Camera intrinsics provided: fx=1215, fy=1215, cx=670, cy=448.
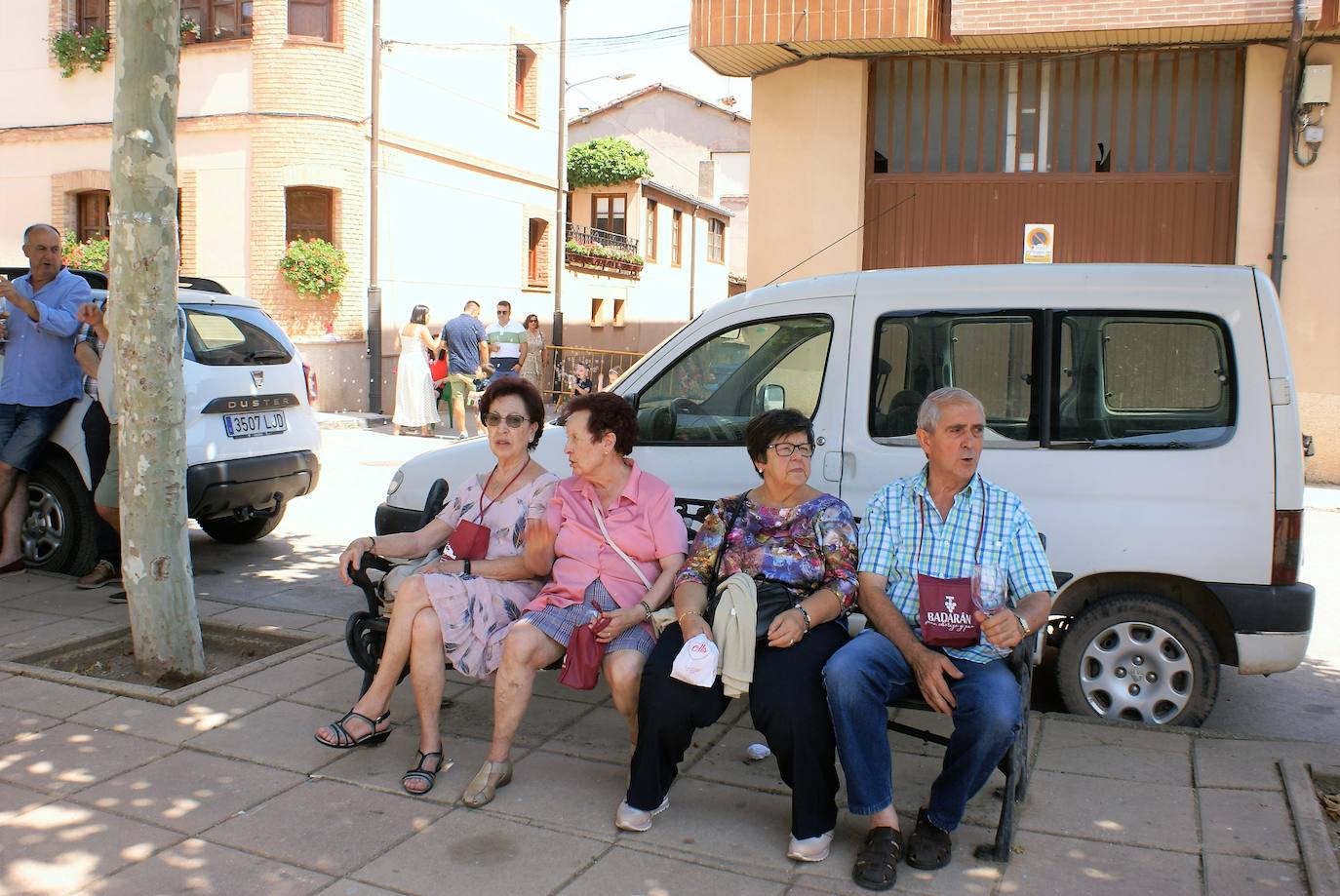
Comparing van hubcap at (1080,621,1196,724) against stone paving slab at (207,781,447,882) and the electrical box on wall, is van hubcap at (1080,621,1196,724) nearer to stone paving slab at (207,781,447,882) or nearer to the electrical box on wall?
stone paving slab at (207,781,447,882)

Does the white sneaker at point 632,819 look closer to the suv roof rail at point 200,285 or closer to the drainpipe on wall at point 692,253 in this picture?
the suv roof rail at point 200,285

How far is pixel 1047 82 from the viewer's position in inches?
488

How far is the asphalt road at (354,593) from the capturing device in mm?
5519

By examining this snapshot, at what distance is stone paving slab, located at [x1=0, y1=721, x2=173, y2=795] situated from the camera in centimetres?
422

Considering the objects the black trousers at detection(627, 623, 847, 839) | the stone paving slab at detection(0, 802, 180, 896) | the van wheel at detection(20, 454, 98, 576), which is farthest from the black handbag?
the van wheel at detection(20, 454, 98, 576)

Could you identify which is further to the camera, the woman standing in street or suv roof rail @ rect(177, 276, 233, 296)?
the woman standing in street

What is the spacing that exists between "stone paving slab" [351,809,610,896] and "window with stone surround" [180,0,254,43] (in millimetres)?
19238

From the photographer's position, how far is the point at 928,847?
3.70 metres

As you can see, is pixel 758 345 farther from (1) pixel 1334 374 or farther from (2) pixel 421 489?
(1) pixel 1334 374

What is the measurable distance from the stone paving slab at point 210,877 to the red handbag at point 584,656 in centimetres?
102

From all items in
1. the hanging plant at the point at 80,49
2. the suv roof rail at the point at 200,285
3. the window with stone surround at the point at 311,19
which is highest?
the window with stone surround at the point at 311,19

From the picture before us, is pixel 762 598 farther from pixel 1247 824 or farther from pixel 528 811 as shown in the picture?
pixel 1247 824

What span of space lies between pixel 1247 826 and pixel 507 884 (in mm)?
2373

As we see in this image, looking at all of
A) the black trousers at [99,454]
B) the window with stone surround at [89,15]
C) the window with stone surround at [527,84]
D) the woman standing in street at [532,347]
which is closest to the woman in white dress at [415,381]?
the woman standing in street at [532,347]
